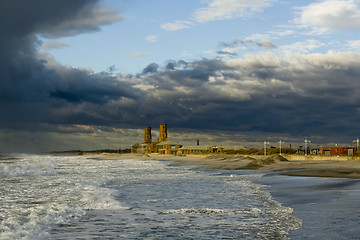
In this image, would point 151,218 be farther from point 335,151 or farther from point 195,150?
point 195,150

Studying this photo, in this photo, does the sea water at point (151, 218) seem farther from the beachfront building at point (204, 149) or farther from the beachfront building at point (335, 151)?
the beachfront building at point (204, 149)

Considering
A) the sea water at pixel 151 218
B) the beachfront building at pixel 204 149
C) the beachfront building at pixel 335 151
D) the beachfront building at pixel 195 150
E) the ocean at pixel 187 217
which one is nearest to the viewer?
the ocean at pixel 187 217

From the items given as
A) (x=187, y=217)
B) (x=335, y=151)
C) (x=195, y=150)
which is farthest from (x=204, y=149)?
(x=187, y=217)

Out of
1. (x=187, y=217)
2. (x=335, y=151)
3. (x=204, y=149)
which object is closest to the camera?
(x=187, y=217)

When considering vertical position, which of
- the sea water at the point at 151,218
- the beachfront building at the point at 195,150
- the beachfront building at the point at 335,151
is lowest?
the beachfront building at the point at 195,150

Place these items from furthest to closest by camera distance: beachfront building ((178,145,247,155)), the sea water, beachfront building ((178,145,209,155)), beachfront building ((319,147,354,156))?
1. beachfront building ((178,145,209,155))
2. beachfront building ((178,145,247,155))
3. beachfront building ((319,147,354,156))
4. the sea water

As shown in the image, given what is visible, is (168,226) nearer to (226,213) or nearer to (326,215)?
(226,213)

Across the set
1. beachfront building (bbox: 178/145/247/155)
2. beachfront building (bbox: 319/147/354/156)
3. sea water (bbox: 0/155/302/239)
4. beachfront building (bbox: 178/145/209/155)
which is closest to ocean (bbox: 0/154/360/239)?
sea water (bbox: 0/155/302/239)

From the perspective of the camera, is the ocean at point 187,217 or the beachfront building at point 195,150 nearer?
the ocean at point 187,217

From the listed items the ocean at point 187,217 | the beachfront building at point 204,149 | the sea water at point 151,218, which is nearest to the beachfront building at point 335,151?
the beachfront building at point 204,149

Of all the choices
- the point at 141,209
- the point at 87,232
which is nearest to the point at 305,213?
the point at 141,209

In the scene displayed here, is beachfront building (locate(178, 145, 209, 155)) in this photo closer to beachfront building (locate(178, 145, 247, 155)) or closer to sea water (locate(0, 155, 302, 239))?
beachfront building (locate(178, 145, 247, 155))

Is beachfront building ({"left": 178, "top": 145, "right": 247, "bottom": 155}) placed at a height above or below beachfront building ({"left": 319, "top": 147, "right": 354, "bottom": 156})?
below

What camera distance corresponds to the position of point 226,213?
1374 centimetres
